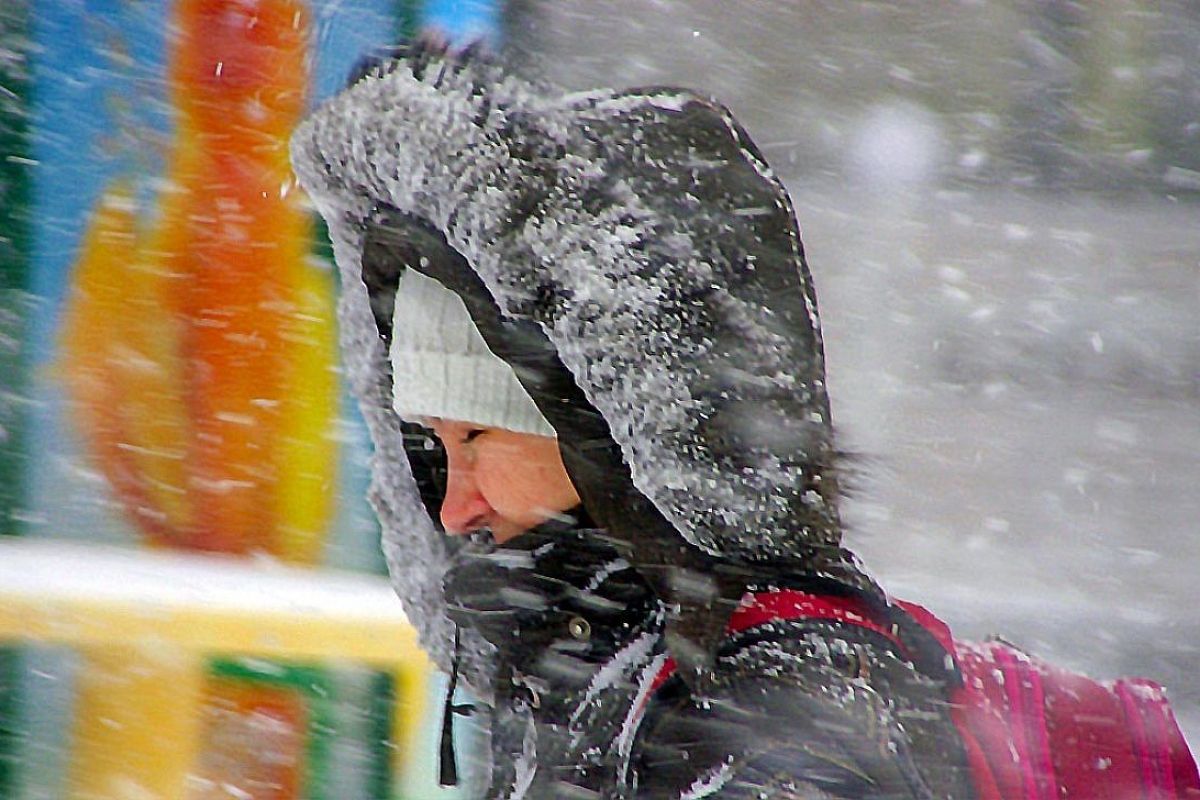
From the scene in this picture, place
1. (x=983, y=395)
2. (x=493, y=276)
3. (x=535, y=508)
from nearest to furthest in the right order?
(x=493, y=276) → (x=535, y=508) → (x=983, y=395)

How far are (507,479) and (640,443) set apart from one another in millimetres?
164

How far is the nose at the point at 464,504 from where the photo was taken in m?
0.97

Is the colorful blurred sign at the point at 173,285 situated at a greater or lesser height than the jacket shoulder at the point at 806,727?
greater

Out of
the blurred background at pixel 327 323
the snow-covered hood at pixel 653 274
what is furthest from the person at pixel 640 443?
the blurred background at pixel 327 323

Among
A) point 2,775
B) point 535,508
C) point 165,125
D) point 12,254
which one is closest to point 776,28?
point 165,125

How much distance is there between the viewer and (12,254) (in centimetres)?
172

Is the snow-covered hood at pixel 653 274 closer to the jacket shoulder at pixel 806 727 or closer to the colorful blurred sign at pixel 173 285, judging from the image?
the jacket shoulder at pixel 806 727

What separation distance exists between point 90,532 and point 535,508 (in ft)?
3.39

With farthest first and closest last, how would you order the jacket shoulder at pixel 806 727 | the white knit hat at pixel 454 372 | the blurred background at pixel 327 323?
the blurred background at pixel 327 323
the white knit hat at pixel 454 372
the jacket shoulder at pixel 806 727

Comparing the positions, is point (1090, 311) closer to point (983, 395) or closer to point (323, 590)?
point (983, 395)

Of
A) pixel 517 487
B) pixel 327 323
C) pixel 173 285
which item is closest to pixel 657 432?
pixel 517 487

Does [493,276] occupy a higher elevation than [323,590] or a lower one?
higher

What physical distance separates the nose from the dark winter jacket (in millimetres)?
44

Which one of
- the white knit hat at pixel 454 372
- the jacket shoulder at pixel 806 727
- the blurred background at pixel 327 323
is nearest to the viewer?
the jacket shoulder at pixel 806 727
